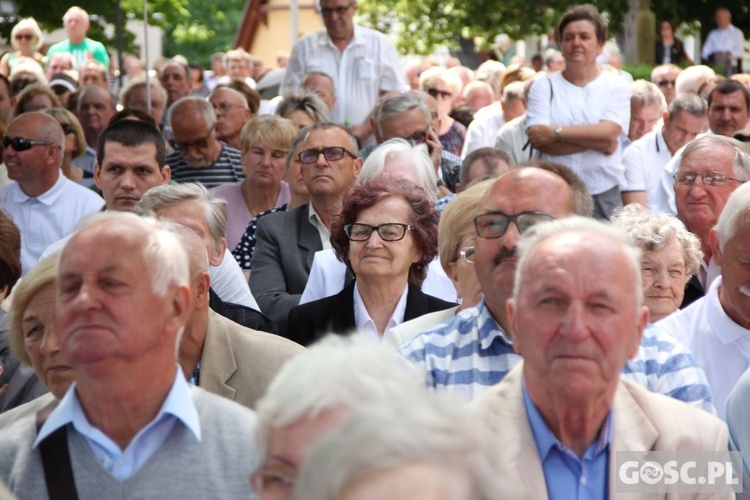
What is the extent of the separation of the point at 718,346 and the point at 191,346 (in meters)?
1.99

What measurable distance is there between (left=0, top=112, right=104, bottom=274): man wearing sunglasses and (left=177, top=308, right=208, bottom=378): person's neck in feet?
13.1

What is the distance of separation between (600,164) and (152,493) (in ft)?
24.1

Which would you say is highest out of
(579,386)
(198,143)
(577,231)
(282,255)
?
(577,231)

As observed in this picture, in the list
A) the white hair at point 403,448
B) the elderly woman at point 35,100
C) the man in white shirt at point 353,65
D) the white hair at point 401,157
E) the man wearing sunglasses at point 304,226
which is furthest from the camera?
the elderly woman at point 35,100

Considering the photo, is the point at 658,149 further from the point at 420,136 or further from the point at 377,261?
the point at 377,261

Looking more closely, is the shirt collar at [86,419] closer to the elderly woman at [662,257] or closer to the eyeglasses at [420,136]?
the elderly woman at [662,257]

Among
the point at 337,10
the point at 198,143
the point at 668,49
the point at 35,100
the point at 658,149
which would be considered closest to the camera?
the point at 198,143

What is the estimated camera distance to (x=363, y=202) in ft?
18.6

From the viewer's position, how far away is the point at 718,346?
4.88m

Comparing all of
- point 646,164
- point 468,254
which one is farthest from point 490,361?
point 646,164

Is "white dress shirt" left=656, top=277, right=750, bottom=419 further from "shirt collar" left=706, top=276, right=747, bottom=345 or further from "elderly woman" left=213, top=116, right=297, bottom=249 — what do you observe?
"elderly woman" left=213, top=116, right=297, bottom=249

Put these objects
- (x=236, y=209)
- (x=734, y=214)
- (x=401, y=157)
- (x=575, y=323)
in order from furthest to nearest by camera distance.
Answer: (x=236, y=209), (x=401, y=157), (x=734, y=214), (x=575, y=323)

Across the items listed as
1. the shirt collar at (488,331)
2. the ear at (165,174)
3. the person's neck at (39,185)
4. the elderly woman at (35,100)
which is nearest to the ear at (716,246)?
the shirt collar at (488,331)

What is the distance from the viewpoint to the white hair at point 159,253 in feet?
10.9
